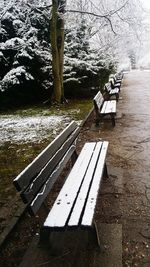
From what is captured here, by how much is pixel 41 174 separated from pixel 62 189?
1.25 feet

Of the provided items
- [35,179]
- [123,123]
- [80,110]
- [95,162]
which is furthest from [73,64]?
[35,179]

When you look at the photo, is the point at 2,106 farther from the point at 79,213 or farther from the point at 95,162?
the point at 79,213

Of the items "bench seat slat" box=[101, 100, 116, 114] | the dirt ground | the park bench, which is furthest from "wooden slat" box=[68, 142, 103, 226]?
"bench seat slat" box=[101, 100, 116, 114]

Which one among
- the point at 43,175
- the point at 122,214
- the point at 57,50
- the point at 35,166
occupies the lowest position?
the point at 122,214

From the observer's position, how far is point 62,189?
3365 millimetres

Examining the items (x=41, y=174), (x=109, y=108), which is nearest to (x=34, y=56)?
(x=109, y=108)

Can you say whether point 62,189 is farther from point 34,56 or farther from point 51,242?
point 34,56

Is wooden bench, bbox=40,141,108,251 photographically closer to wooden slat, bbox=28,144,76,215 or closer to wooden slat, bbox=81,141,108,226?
wooden slat, bbox=81,141,108,226

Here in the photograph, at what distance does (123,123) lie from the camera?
28.0 feet

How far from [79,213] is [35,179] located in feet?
1.87

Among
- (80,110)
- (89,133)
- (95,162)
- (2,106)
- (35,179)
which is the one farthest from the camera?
(2,106)

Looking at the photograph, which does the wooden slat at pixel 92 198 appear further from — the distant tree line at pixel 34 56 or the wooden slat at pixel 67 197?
the distant tree line at pixel 34 56

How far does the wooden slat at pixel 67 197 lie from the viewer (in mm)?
2732

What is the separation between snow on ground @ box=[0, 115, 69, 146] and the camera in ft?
25.7
